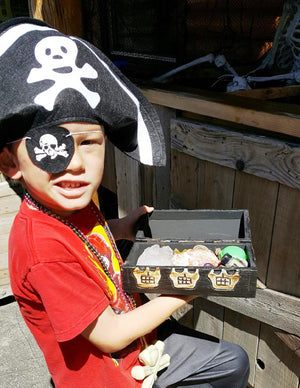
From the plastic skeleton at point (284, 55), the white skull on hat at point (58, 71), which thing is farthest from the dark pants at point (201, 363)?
the plastic skeleton at point (284, 55)

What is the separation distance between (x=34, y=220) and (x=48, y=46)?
0.51 metres

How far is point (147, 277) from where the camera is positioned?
1.21 meters

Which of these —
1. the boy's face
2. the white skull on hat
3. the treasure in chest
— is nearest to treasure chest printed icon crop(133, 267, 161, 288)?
the treasure in chest

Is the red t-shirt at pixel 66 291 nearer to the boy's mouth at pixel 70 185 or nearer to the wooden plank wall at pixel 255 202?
the boy's mouth at pixel 70 185

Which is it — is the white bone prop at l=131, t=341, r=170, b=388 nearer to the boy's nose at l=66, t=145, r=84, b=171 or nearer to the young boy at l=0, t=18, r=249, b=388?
the young boy at l=0, t=18, r=249, b=388

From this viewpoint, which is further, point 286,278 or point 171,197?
point 171,197

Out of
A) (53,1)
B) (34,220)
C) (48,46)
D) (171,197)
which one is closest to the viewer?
(48,46)

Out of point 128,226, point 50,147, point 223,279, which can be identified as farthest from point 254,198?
point 50,147

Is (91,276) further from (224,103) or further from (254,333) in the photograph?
(254,333)

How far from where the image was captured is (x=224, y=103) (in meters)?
1.81

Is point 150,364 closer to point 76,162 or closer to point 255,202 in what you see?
point 76,162

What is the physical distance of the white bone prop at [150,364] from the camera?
1.33 metres

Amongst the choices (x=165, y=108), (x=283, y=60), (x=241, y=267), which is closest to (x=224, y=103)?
(x=165, y=108)

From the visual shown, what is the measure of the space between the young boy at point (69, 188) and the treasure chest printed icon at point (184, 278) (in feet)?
0.29
